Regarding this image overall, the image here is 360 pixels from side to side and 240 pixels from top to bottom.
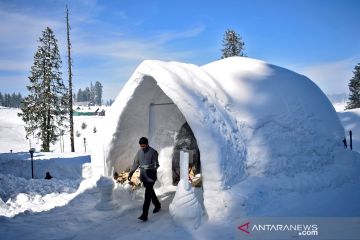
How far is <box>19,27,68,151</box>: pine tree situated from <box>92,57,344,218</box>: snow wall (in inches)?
763

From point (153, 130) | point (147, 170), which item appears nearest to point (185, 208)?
point (147, 170)

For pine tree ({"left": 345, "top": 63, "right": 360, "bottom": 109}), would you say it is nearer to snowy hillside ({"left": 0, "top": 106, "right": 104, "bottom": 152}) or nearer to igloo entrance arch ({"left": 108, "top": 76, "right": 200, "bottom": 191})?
snowy hillside ({"left": 0, "top": 106, "right": 104, "bottom": 152})

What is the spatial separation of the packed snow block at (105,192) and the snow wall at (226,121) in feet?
2.86

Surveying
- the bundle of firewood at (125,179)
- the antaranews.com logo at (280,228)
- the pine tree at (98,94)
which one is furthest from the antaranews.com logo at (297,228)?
the pine tree at (98,94)

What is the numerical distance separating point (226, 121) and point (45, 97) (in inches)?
911

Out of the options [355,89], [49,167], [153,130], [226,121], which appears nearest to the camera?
[226,121]

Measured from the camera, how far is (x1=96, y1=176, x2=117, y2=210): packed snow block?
309 inches

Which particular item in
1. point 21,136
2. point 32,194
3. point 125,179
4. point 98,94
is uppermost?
point 98,94

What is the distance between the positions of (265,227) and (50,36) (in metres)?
27.0

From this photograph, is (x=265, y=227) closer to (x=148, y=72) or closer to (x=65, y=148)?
(x=148, y=72)

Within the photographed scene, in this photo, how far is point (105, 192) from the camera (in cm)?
797

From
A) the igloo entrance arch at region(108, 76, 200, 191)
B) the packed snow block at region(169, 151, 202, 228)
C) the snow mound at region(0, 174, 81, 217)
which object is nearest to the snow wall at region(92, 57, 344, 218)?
the igloo entrance arch at region(108, 76, 200, 191)

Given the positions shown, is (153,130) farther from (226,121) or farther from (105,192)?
(226,121)

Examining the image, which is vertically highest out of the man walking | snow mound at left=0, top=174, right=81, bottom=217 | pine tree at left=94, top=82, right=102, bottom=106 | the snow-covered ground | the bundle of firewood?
pine tree at left=94, top=82, right=102, bottom=106
